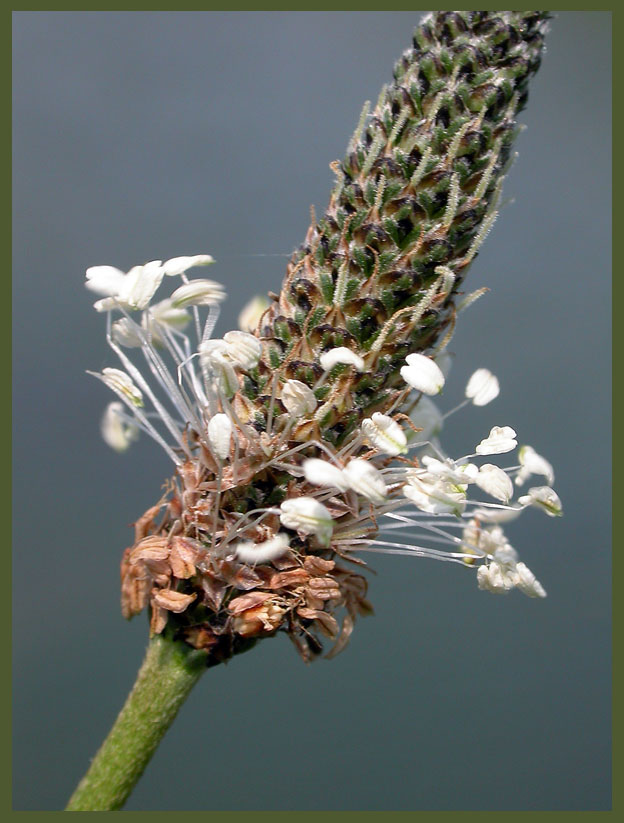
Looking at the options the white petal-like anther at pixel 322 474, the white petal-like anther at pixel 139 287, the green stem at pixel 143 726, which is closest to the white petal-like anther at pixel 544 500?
the white petal-like anther at pixel 322 474

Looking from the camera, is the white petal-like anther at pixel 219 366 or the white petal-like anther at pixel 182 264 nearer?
the white petal-like anther at pixel 219 366

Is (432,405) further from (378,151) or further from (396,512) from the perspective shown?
(378,151)

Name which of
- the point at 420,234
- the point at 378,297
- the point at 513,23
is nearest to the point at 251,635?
the point at 378,297

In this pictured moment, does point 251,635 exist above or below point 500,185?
below

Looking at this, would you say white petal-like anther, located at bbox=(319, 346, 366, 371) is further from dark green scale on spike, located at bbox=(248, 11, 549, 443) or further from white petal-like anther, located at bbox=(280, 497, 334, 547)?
white petal-like anther, located at bbox=(280, 497, 334, 547)

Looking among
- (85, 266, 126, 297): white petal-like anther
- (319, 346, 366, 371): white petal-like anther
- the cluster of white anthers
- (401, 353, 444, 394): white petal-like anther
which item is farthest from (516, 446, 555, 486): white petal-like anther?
(85, 266, 126, 297): white petal-like anther

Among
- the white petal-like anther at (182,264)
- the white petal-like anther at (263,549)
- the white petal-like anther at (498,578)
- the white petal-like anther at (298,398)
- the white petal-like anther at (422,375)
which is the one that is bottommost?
the white petal-like anther at (498,578)

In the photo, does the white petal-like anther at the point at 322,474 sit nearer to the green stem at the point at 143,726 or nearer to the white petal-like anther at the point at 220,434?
the white petal-like anther at the point at 220,434
